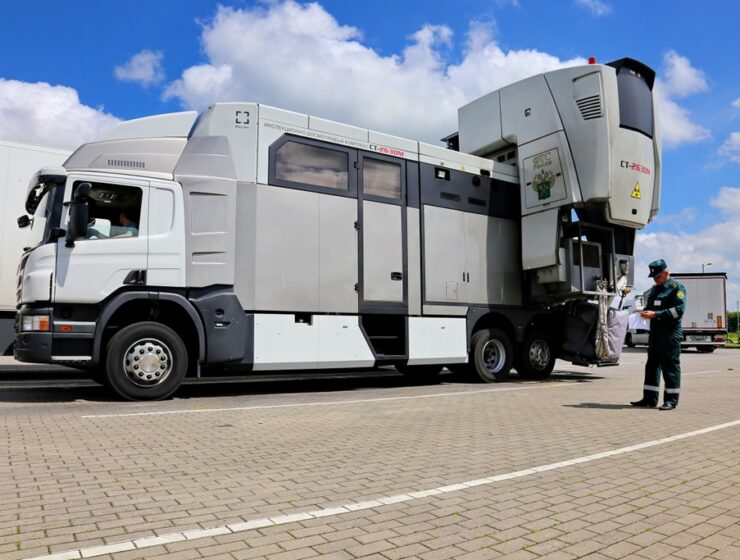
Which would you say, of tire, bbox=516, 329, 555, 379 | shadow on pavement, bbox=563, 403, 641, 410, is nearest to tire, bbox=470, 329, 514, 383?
tire, bbox=516, 329, 555, 379

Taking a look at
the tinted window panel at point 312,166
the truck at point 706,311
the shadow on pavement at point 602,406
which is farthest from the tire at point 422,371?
the truck at point 706,311

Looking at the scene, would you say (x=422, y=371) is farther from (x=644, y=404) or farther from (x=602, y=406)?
(x=644, y=404)

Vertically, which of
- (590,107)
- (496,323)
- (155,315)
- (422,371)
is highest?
(590,107)

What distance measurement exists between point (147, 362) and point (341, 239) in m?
3.38

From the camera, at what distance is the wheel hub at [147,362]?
305 inches

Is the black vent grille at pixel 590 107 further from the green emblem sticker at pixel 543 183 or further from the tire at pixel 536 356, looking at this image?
the tire at pixel 536 356

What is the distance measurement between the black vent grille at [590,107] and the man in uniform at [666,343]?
4.13 m

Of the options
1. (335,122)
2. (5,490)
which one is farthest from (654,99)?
(5,490)

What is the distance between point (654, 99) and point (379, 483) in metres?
10.7

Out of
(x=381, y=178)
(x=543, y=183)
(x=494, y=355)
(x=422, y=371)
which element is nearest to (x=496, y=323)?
(x=494, y=355)

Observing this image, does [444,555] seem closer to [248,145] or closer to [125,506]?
[125,506]

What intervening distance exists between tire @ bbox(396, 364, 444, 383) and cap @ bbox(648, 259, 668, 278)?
492cm

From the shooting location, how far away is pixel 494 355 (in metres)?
11.8

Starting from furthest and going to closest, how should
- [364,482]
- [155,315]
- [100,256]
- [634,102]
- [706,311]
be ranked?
[706,311]
[634,102]
[155,315]
[100,256]
[364,482]
